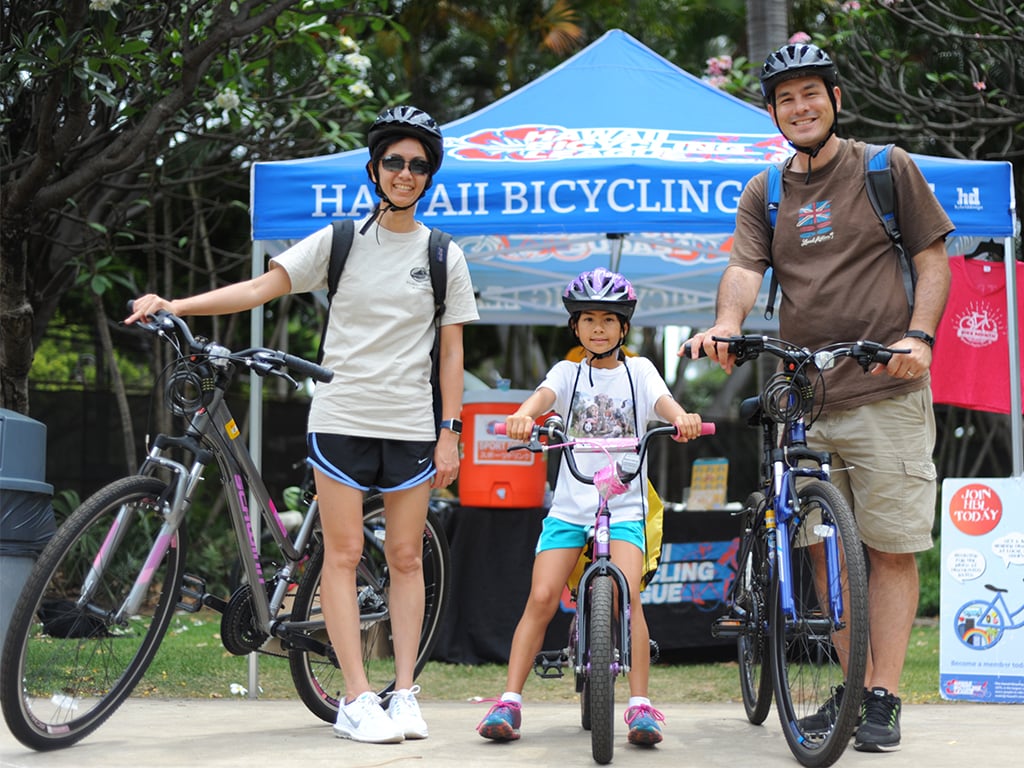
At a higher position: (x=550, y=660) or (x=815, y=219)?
(x=815, y=219)

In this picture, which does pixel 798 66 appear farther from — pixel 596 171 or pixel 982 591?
pixel 982 591

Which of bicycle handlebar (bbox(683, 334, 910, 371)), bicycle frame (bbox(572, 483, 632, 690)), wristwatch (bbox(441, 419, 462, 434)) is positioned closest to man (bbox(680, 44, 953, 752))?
bicycle handlebar (bbox(683, 334, 910, 371))

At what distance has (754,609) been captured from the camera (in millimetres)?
4215

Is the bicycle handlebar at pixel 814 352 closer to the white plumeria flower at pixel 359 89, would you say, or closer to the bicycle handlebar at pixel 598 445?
the bicycle handlebar at pixel 598 445

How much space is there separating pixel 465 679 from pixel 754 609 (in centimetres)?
259

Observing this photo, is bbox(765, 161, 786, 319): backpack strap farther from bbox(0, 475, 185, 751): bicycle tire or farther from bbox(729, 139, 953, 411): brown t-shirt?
bbox(0, 475, 185, 751): bicycle tire

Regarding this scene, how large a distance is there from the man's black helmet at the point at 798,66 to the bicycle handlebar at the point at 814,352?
891 millimetres

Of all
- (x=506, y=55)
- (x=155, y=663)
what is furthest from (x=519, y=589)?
(x=506, y=55)

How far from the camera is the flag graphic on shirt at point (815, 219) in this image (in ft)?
13.9

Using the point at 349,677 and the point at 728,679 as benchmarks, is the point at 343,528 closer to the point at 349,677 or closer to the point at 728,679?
the point at 349,677

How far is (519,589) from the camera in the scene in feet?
22.7

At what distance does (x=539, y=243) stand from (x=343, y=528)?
479cm

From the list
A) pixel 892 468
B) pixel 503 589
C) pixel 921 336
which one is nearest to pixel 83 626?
pixel 892 468

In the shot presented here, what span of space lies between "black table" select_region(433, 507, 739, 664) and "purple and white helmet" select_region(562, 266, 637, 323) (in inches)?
107
